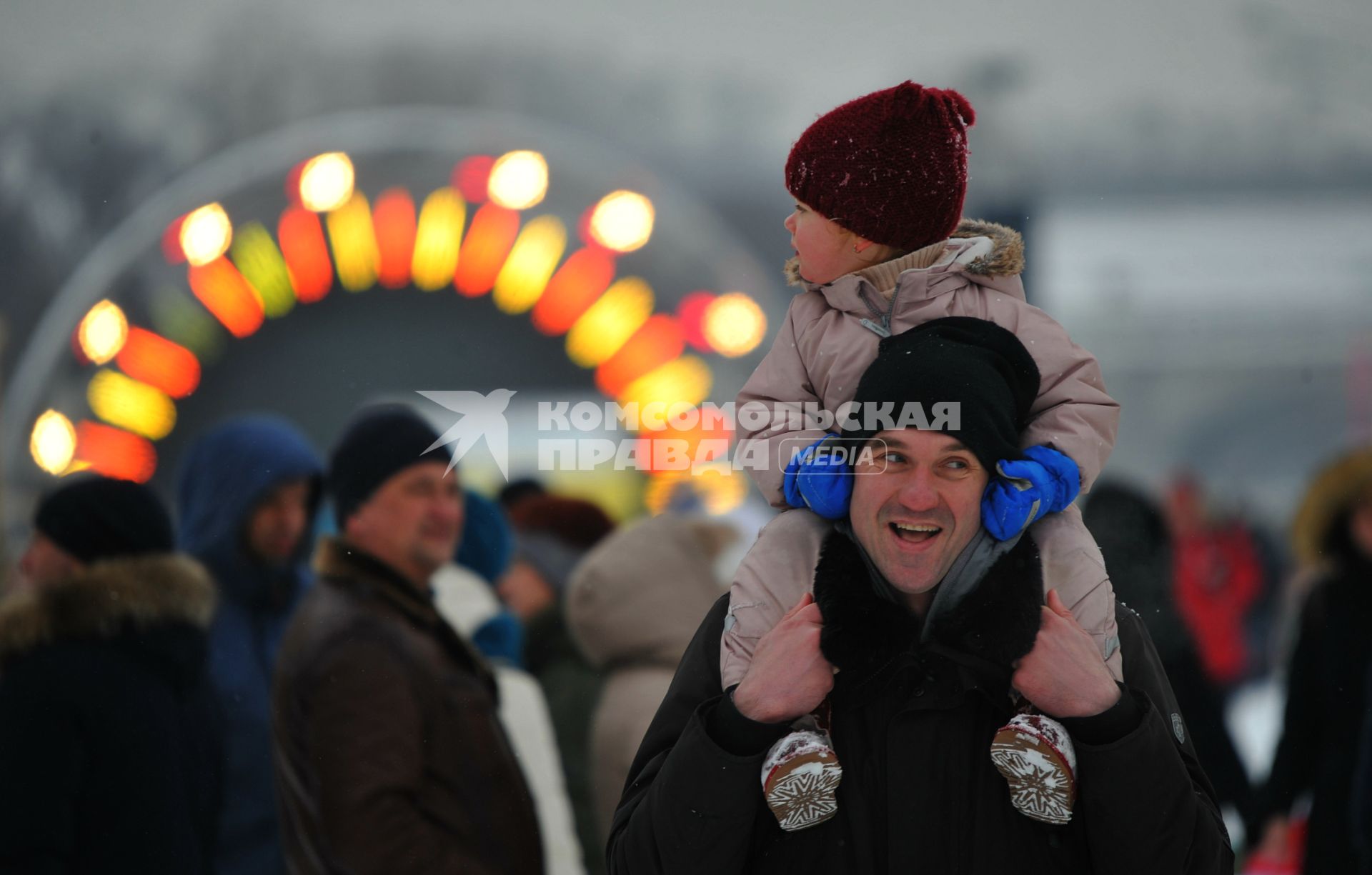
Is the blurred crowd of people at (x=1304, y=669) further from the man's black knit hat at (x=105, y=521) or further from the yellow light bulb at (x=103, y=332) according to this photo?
the yellow light bulb at (x=103, y=332)

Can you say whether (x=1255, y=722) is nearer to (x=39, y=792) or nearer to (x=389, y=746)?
(x=389, y=746)

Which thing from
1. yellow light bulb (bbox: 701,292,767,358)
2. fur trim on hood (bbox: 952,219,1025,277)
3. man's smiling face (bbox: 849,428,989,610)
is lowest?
man's smiling face (bbox: 849,428,989,610)

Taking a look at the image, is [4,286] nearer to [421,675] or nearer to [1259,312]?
[421,675]

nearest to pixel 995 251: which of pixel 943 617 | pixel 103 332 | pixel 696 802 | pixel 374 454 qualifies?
pixel 943 617

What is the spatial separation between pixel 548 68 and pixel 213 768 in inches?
63.7

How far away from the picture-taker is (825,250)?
5.34 feet

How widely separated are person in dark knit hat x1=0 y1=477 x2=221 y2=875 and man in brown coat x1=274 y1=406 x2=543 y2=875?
24 cm

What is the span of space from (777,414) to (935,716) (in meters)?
0.38

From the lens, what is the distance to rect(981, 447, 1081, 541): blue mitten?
141cm

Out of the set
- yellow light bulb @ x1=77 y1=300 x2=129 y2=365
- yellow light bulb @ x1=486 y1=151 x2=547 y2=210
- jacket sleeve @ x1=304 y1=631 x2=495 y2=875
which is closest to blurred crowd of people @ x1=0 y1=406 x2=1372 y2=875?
jacket sleeve @ x1=304 y1=631 x2=495 y2=875

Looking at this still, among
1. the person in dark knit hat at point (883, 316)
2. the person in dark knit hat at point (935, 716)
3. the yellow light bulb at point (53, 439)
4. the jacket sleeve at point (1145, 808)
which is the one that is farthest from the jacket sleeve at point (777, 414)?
the yellow light bulb at point (53, 439)

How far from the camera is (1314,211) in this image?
3170mm

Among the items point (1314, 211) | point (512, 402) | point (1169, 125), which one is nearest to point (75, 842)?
point (512, 402)

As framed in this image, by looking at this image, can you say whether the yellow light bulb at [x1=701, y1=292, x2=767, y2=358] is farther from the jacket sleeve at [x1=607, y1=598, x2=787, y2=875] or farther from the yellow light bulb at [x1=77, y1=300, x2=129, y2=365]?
the jacket sleeve at [x1=607, y1=598, x2=787, y2=875]
